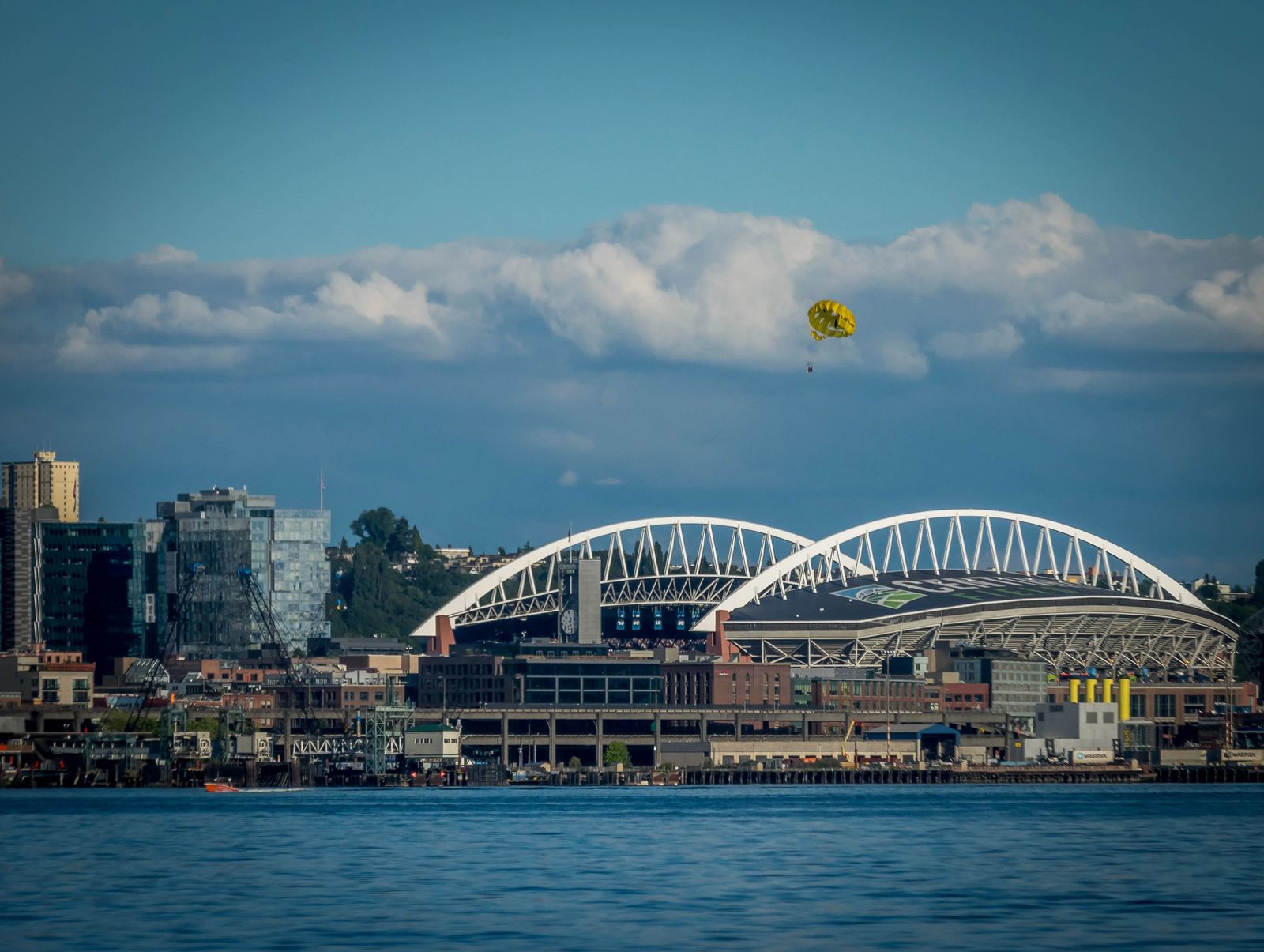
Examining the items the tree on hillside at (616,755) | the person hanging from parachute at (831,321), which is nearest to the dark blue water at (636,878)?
the person hanging from parachute at (831,321)

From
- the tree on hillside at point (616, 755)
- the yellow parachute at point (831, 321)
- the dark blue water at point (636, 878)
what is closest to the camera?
the dark blue water at point (636, 878)

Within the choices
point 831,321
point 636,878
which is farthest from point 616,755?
point 636,878

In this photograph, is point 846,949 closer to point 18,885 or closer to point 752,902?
point 752,902

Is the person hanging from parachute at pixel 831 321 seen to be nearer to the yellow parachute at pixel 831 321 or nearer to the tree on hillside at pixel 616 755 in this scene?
the yellow parachute at pixel 831 321

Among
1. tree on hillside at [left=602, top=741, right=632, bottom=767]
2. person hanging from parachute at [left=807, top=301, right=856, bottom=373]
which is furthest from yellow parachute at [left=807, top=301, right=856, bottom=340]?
tree on hillside at [left=602, top=741, right=632, bottom=767]

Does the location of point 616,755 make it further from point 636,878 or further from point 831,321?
point 636,878

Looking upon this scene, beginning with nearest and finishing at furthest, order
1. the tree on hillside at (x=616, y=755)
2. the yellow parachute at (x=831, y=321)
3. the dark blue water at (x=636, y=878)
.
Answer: the dark blue water at (x=636, y=878), the yellow parachute at (x=831, y=321), the tree on hillside at (x=616, y=755)
